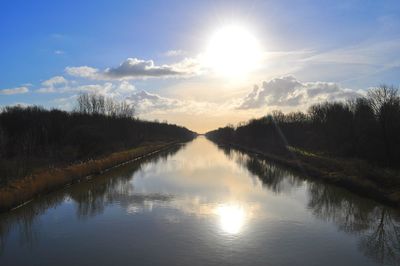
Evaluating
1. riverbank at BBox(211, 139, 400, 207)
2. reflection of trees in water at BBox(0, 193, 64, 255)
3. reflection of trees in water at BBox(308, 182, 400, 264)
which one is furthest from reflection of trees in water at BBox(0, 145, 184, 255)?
riverbank at BBox(211, 139, 400, 207)

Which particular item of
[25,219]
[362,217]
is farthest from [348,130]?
[25,219]

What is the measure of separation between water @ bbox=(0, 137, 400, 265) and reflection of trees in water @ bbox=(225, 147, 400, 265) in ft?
0.12

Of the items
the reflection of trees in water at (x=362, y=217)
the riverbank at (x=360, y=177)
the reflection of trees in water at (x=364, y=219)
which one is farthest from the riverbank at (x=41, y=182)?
the riverbank at (x=360, y=177)

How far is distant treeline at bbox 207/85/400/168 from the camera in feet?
104

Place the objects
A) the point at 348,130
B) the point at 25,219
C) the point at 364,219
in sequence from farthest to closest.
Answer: the point at 348,130 → the point at 364,219 → the point at 25,219

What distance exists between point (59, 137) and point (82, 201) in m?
31.0

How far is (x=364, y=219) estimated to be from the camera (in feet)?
57.4

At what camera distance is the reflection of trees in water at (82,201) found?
47.9ft

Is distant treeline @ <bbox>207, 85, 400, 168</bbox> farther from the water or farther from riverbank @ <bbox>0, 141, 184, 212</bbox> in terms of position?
riverbank @ <bbox>0, 141, 184, 212</bbox>

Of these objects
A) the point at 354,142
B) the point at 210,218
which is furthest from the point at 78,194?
the point at 354,142

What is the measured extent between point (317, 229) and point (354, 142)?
28.0 metres

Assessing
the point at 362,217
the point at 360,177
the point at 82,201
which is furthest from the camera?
the point at 360,177

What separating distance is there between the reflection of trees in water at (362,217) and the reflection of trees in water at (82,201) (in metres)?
8.05

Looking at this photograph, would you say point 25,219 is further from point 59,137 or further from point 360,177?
point 59,137
